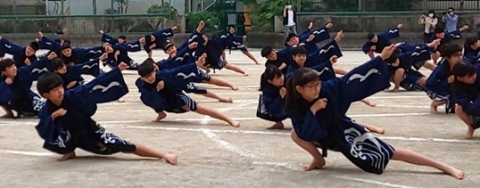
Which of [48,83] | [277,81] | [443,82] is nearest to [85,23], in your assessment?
[443,82]

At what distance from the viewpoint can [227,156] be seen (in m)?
6.39

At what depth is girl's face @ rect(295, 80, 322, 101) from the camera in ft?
17.3

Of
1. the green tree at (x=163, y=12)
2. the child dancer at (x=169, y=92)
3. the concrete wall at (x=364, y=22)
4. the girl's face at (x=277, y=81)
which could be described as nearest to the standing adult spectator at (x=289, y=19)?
the concrete wall at (x=364, y=22)

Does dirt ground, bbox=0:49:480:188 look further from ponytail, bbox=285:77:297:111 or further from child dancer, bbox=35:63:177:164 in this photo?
ponytail, bbox=285:77:297:111

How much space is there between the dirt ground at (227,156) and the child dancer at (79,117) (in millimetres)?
125

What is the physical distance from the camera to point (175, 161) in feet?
19.9

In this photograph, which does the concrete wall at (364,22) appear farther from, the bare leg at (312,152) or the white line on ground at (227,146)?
the bare leg at (312,152)

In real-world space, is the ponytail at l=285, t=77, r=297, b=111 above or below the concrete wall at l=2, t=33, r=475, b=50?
above

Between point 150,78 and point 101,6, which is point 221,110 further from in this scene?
point 101,6

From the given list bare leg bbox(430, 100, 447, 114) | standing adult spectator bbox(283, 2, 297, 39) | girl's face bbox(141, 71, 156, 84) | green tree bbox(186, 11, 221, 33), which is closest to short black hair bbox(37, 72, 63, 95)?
girl's face bbox(141, 71, 156, 84)

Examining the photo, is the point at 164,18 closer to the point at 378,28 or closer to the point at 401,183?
the point at 378,28

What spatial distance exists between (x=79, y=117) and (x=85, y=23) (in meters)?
21.9

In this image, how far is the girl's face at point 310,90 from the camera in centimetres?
526

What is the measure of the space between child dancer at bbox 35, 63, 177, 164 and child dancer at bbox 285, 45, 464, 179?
1254mm
